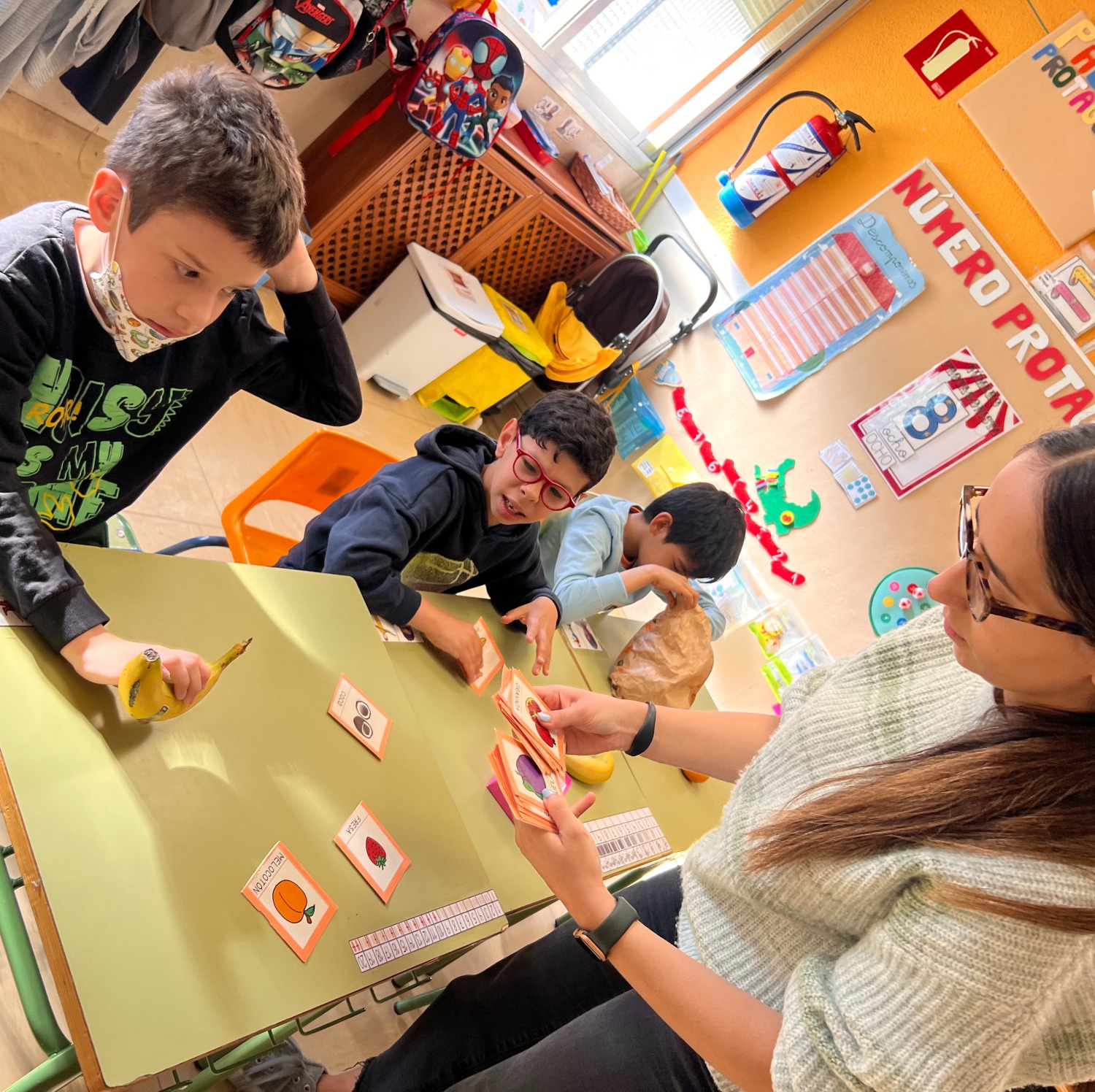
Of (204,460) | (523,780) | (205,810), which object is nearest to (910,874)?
(523,780)

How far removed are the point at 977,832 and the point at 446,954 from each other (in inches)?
30.1

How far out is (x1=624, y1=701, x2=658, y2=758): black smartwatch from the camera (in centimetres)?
137

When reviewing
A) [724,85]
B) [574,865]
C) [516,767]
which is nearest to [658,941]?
[574,865]

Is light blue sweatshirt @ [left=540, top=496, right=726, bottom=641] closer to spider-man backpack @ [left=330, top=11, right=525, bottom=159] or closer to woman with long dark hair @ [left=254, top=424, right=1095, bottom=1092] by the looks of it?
woman with long dark hair @ [left=254, top=424, right=1095, bottom=1092]

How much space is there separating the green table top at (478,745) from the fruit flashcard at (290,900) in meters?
0.36

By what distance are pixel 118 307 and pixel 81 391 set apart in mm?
177

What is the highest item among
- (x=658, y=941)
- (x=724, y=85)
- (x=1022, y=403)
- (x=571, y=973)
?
(x=724, y=85)

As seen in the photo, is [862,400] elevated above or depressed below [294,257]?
below

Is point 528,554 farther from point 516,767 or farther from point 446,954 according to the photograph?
point 446,954

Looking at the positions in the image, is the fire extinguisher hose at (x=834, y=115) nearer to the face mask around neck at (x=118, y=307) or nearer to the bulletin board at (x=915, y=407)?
the bulletin board at (x=915, y=407)

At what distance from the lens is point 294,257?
1.27m

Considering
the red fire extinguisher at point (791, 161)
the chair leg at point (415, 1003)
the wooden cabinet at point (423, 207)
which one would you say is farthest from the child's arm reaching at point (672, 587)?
the red fire extinguisher at point (791, 161)

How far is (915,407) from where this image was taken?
318 cm

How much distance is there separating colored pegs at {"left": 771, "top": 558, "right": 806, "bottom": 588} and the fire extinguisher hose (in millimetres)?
1850
